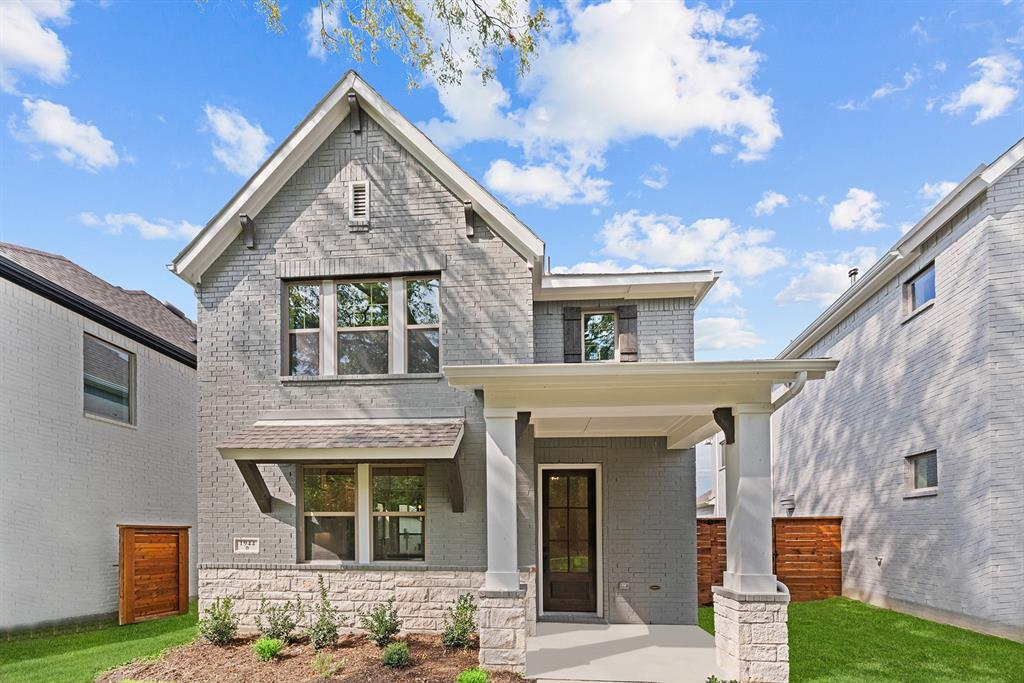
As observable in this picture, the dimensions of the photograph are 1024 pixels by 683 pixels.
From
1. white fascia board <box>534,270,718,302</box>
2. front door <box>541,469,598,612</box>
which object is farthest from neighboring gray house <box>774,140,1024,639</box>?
front door <box>541,469,598,612</box>

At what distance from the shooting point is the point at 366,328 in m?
9.13

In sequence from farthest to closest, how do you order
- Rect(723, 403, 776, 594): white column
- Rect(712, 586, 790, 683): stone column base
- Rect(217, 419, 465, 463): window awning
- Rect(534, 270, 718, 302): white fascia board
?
Rect(534, 270, 718, 302): white fascia board < Rect(217, 419, 465, 463): window awning < Rect(723, 403, 776, 594): white column < Rect(712, 586, 790, 683): stone column base

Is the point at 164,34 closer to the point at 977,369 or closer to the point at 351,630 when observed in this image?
the point at 351,630

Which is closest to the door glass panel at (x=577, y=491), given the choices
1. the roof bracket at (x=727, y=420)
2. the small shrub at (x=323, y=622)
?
the roof bracket at (x=727, y=420)

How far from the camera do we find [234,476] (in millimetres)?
8906

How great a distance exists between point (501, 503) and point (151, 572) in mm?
7059

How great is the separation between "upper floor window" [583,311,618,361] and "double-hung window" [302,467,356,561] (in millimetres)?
3913

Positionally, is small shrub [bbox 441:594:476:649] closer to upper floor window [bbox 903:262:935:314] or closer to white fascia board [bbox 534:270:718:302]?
white fascia board [bbox 534:270:718:302]

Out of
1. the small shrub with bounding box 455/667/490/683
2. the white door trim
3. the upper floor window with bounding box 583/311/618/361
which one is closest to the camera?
the small shrub with bounding box 455/667/490/683

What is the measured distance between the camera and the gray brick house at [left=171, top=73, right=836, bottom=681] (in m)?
8.53

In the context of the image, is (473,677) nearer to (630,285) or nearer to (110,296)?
(630,285)

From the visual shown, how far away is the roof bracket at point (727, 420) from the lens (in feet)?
23.4

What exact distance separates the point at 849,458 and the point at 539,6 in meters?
10.7

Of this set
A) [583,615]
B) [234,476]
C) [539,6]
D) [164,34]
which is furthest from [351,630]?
[164,34]
